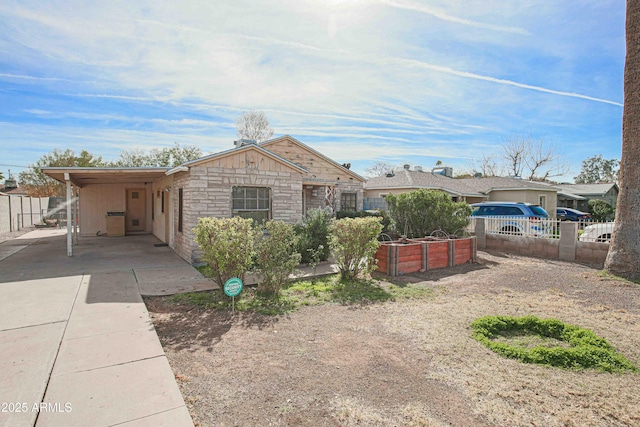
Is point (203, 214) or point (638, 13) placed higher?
point (638, 13)

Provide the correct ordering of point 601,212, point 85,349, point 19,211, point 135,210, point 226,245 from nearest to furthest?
1. point 85,349
2. point 226,245
3. point 135,210
4. point 19,211
5. point 601,212

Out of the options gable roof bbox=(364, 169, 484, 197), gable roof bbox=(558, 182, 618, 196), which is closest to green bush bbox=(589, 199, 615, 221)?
gable roof bbox=(558, 182, 618, 196)

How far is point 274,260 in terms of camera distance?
19.1 ft

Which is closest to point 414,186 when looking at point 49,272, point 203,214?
point 203,214

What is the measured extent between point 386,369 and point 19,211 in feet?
75.6

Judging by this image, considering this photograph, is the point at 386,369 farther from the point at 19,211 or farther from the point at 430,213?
the point at 19,211

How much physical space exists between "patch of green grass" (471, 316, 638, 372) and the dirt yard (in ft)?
0.55

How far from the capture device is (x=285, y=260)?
19.5ft

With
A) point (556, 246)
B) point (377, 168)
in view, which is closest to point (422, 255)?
point (556, 246)

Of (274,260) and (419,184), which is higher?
(419,184)

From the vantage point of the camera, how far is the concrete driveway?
8.40 ft

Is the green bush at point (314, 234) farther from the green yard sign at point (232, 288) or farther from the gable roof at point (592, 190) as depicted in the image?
the gable roof at point (592, 190)

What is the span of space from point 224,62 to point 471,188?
19.5 metres

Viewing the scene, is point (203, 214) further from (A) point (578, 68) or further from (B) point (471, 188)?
(B) point (471, 188)
